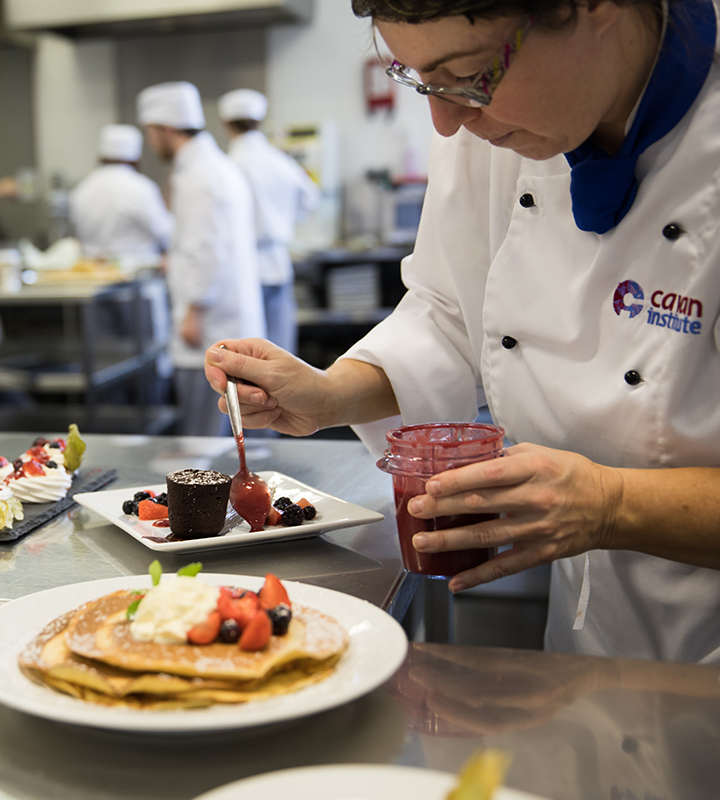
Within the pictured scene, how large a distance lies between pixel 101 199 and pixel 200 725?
5.97 metres

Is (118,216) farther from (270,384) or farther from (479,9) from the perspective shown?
(479,9)

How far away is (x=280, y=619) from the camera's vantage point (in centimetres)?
75

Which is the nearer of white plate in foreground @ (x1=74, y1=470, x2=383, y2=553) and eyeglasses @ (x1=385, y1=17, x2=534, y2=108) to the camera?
eyeglasses @ (x1=385, y1=17, x2=534, y2=108)

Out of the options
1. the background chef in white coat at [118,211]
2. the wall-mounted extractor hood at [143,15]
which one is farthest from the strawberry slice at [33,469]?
the wall-mounted extractor hood at [143,15]

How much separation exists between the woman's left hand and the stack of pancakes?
9.1 inches

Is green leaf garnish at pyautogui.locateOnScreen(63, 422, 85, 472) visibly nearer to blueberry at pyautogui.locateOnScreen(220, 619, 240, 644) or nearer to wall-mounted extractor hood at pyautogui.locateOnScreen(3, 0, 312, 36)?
blueberry at pyautogui.locateOnScreen(220, 619, 240, 644)

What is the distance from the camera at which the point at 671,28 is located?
1011 mm

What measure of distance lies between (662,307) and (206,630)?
0.72 metres

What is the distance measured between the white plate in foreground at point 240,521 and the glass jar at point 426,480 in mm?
162

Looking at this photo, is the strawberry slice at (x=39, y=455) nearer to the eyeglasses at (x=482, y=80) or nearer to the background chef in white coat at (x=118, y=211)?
the eyeglasses at (x=482, y=80)

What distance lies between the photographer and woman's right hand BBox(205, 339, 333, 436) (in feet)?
4.33

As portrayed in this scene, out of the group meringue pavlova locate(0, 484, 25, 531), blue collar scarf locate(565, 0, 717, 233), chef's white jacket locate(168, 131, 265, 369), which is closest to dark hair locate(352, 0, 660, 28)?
blue collar scarf locate(565, 0, 717, 233)

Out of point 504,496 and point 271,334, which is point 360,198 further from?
point 504,496

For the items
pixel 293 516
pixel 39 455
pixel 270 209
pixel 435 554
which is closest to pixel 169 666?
pixel 435 554
